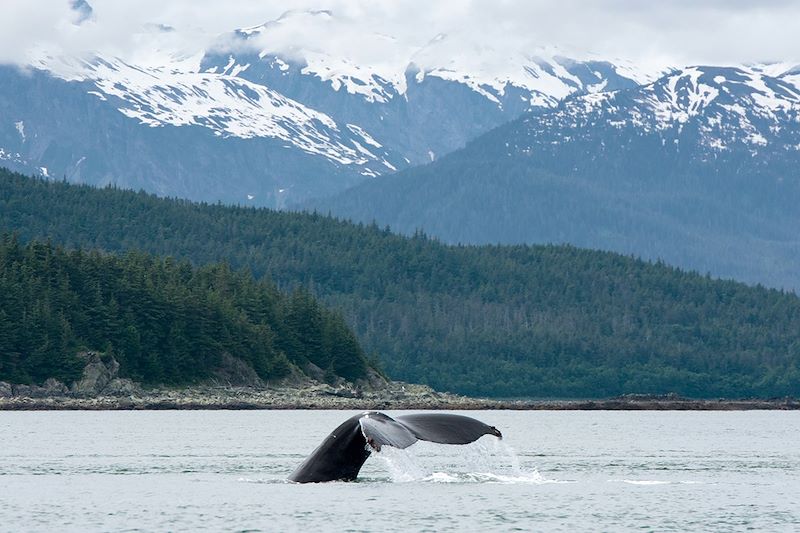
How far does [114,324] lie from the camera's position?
17662cm

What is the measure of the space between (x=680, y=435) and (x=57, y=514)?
69934mm

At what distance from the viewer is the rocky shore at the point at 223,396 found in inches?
6398

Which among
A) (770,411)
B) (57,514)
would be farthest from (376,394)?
(57,514)

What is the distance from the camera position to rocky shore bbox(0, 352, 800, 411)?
162 metres

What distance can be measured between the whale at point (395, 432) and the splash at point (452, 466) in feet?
10.5

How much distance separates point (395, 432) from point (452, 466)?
28.9m

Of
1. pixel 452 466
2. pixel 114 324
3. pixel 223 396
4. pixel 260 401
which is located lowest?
pixel 223 396

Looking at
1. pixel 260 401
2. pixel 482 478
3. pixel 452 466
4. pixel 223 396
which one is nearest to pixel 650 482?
pixel 482 478

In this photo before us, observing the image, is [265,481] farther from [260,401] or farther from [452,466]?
[260,401]

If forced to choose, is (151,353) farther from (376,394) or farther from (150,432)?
(150,432)

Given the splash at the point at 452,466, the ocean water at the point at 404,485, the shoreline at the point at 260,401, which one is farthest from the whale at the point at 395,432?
the shoreline at the point at 260,401

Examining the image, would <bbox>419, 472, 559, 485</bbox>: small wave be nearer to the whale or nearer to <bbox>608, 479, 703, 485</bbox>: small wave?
<bbox>608, 479, 703, 485</bbox>: small wave

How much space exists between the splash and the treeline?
240ft

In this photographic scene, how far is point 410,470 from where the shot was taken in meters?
79.1
